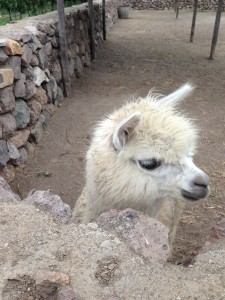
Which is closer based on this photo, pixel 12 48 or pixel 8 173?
pixel 8 173

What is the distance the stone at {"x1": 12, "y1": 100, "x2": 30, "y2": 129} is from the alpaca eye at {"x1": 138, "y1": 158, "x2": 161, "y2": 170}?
2.76 meters

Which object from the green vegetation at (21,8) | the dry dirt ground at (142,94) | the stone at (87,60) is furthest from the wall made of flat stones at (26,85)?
the green vegetation at (21,8)

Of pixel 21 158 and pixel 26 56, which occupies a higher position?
pixel 26 56

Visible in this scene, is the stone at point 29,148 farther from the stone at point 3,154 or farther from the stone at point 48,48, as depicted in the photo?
the stone at point 48,48

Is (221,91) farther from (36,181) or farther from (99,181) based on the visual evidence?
(99,181)

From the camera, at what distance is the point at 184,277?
5.09 feet

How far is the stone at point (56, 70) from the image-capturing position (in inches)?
244

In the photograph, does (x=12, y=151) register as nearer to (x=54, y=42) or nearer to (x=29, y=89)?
(x=29, y=89)

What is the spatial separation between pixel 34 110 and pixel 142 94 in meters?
2.58

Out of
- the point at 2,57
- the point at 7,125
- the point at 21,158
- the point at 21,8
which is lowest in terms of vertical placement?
the point at 21,158

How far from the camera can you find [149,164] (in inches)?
81.9

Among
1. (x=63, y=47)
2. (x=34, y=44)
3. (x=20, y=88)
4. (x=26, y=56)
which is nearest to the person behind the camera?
(x=20, y=88)

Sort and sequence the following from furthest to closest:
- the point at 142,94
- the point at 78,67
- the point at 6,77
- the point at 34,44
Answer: the point at 78,67, the point at 142,94, the point at 34,44, the point at 6,77

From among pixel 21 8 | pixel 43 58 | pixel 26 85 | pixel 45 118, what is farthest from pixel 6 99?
pixel 21 8
